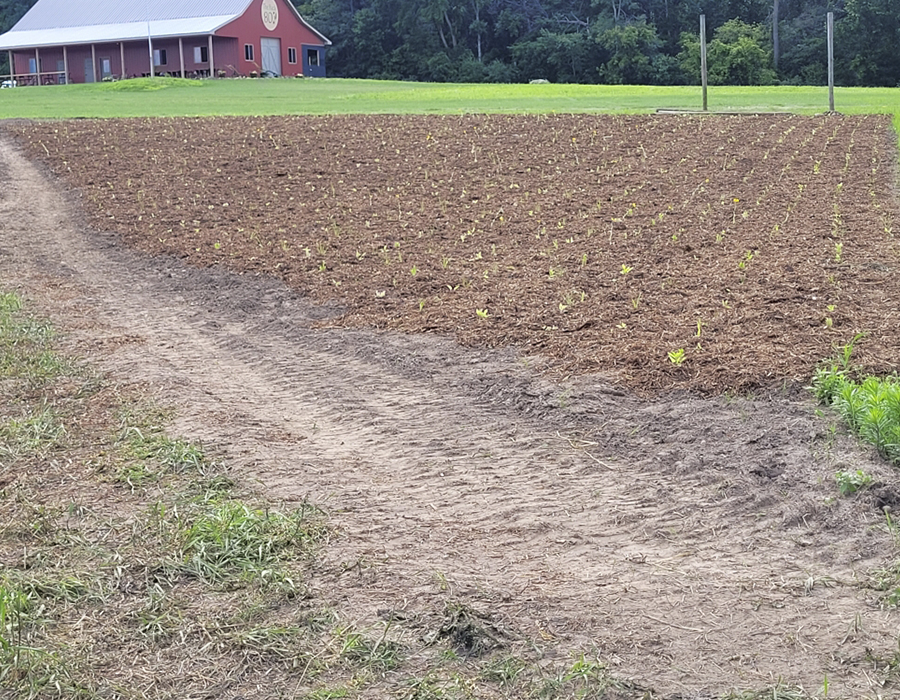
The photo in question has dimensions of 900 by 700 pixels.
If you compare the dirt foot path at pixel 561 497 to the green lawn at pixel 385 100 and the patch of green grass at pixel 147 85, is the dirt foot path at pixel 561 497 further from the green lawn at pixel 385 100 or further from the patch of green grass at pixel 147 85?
the patch of green grass at pixel 147 85

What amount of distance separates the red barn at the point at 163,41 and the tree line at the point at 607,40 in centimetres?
457

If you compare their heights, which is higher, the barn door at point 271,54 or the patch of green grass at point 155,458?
the barn door at point 271,54

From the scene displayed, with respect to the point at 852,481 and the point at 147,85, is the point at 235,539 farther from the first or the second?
the point at 147,85

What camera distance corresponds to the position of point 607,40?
6391cm

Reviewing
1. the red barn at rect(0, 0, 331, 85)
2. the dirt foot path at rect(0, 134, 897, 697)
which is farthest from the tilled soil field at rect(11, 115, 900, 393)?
the red barn at rect(0, 0, 331, 85)

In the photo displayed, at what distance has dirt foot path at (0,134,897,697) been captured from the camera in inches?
165

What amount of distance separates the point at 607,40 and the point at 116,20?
3129 centimetres

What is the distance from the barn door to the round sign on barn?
30.7 inches

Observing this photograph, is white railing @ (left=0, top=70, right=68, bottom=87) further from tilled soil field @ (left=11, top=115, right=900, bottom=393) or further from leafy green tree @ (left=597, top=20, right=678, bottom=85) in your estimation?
tilled soil field @ (left=11, top=115, right=900, bottom=393)

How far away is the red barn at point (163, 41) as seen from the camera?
6338 centimetres

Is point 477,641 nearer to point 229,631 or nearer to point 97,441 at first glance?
point 229,631

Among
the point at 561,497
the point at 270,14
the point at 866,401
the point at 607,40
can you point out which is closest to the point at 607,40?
the point at 607,40

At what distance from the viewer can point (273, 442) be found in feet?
21.0

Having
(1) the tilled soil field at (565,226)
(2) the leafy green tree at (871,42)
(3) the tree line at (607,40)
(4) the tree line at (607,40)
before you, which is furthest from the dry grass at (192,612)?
(2) the leafy green tree at (871,42)
